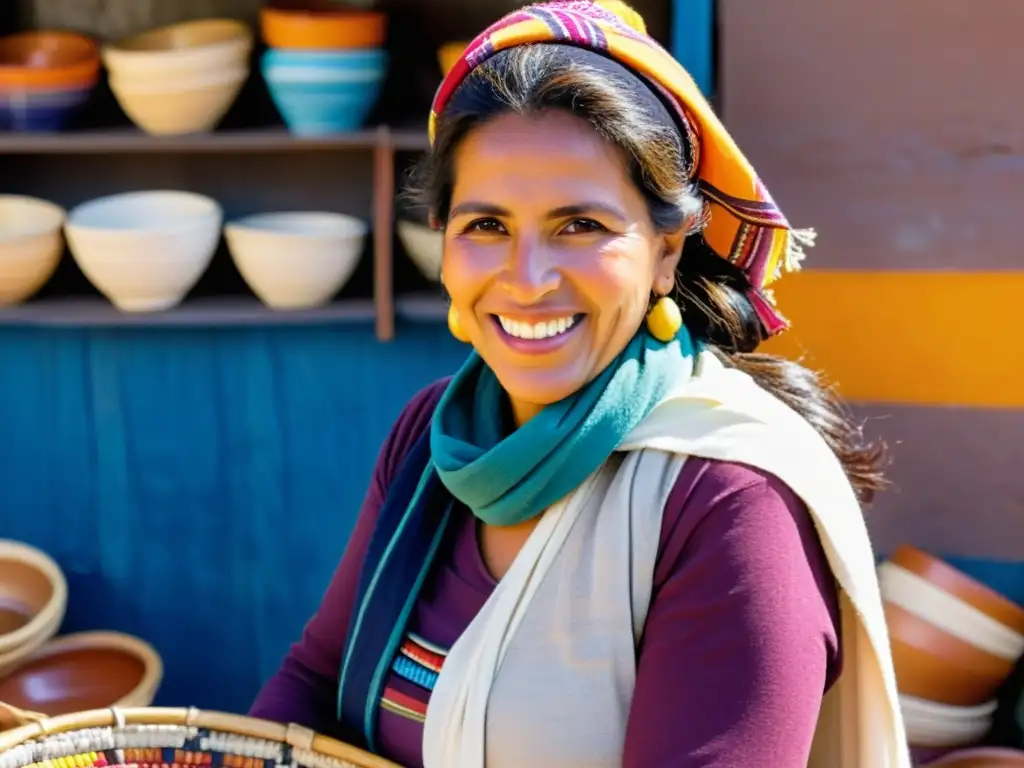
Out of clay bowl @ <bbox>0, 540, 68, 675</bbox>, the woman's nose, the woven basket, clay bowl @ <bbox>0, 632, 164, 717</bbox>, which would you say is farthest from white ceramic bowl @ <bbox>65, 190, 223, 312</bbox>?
the woman's nose

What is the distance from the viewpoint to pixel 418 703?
1.54 meters

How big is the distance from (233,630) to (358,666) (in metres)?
1.57

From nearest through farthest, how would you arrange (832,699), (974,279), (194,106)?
(832,699) < (974,279) < (194,106)

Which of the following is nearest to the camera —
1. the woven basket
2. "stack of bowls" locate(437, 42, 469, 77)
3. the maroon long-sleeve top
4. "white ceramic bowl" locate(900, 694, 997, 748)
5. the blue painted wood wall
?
the maroon long-sleeve top

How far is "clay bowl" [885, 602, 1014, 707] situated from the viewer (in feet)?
7.97

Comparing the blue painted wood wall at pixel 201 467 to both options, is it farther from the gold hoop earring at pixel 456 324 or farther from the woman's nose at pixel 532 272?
the woman's nose at pixel 532 272

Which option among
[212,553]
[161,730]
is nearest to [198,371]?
[212,553]

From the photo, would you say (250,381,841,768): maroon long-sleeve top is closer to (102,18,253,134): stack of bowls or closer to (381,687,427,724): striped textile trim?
(381,687,427,724): striped textile trim

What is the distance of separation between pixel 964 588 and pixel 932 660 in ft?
0.50

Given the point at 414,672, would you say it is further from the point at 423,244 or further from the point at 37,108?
the point at 37,108

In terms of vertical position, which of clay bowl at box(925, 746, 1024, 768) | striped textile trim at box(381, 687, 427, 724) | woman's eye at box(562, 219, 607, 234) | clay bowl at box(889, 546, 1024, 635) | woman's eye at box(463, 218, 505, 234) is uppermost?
woman's eye at box(562, 219, 607, 234)

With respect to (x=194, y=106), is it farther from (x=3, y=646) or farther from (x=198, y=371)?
(x=3, y=646)

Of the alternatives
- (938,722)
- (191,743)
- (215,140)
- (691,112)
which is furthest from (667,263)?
(215,140)

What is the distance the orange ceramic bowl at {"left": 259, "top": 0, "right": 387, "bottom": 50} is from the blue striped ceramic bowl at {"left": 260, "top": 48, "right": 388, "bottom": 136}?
2 cm
